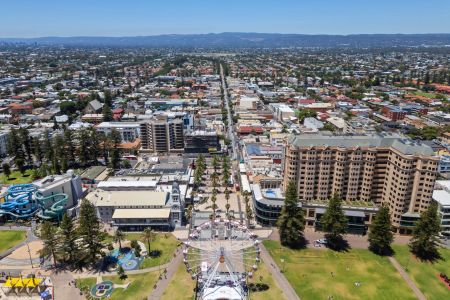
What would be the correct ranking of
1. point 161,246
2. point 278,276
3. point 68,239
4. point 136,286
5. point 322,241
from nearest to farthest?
1. point 136,286
2. point 278,276
3. point 68,239
4. point 161,246
5. point 322,241

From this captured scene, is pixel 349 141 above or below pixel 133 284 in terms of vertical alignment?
above

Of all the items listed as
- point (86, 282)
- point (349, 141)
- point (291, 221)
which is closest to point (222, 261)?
point (291, 221)

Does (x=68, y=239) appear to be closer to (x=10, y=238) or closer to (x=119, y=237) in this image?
(x=119, y=237)

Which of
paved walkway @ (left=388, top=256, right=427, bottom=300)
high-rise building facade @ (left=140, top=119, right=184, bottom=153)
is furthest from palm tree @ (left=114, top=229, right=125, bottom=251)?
high-rise building facade @ (left=140, top=119, right=184, bottom=153)

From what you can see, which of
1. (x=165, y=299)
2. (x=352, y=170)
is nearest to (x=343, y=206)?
(x=352, y=170)

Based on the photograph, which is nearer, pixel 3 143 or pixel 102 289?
pixel 102 289

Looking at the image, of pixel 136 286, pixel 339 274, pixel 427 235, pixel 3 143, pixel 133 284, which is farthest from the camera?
pixel 3 143

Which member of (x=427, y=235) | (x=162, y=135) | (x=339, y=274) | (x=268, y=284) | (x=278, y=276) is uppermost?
(x=162, y=135)
